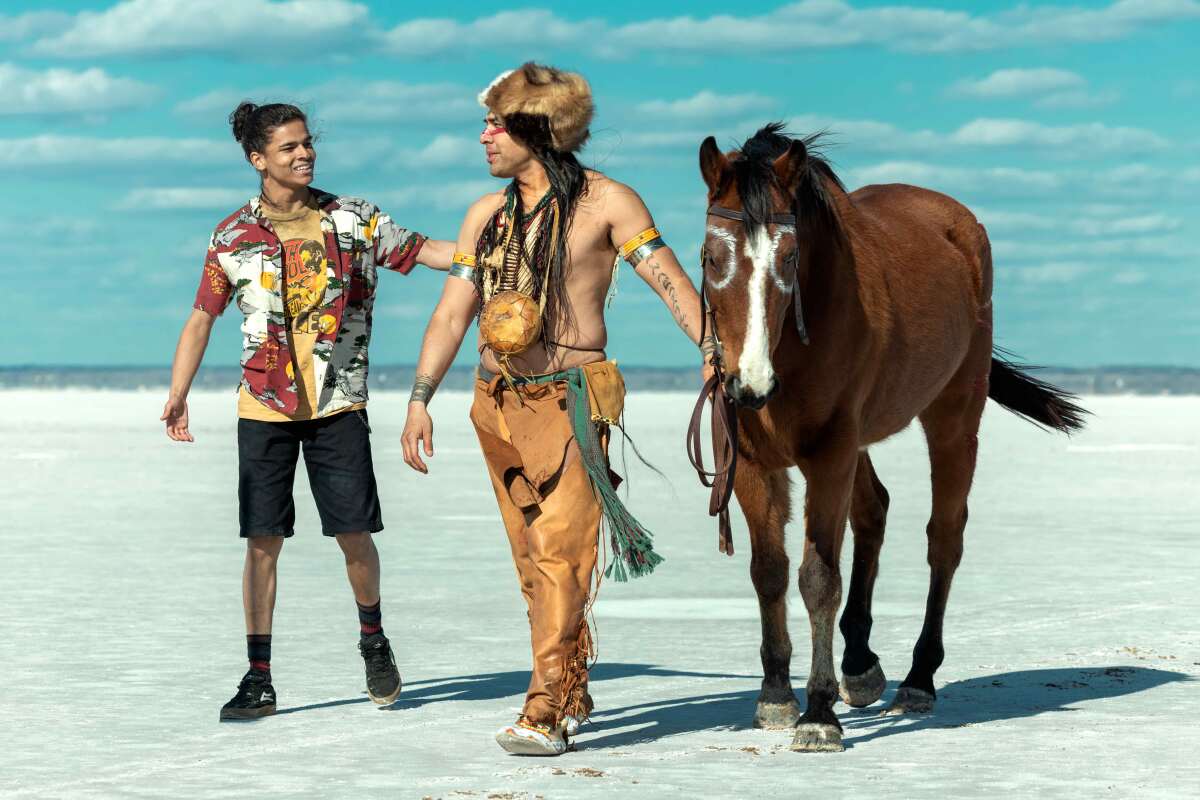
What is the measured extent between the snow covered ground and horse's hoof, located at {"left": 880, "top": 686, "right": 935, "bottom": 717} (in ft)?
0.34

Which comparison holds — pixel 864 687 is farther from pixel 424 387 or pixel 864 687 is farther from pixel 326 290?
pixel 326 290

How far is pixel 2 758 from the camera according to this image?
264 inches

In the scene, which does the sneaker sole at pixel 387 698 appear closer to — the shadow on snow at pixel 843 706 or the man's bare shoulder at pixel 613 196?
the shadow on snow at pixel 843 706

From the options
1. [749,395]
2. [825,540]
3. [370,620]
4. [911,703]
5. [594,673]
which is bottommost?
[594,673]

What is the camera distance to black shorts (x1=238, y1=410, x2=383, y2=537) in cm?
772

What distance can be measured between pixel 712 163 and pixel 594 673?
9.94 feet

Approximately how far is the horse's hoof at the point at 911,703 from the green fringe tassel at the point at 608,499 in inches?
60.9

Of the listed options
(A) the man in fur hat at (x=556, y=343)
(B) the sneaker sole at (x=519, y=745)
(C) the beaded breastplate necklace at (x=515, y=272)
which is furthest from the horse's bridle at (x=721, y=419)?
(B) the sneaker sole at (x=519, y=745)

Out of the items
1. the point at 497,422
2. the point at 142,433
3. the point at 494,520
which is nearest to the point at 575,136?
the point at 497,422

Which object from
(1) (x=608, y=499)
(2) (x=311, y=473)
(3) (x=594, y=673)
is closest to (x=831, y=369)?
(1) (x=608, y=499)

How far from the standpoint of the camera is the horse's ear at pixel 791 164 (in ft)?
22.3

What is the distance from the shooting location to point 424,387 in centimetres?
710

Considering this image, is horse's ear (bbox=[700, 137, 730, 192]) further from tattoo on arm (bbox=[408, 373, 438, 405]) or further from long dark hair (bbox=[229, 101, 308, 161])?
long dark hair (bbox=[229, 101, 308, 161])

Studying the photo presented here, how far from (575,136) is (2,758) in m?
3.05
